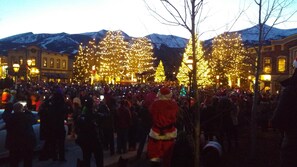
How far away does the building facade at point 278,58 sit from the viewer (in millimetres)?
50000

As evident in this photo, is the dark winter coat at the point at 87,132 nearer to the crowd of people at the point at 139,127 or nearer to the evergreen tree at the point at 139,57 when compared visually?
the crowd of people at the point at 139,127

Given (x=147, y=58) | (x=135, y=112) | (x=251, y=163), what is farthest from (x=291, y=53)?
(x=251, y=163)

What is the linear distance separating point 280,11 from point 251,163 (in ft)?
12.5

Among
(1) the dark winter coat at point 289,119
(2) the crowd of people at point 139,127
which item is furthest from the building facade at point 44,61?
(1) the dark winter coat at point 289,119

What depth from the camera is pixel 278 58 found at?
52188 mm

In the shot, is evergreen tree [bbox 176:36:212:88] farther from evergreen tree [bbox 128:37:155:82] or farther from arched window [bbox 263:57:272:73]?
evergreen tree [bbox 128:37:155:82]

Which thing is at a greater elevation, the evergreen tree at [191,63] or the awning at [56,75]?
the evergreen tree at [191,63]

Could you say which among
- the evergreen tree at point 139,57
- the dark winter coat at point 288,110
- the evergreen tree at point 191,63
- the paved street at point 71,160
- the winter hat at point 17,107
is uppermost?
the evergreen tree at point 139,57

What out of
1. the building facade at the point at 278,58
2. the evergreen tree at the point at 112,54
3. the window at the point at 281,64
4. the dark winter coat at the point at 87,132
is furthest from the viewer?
the evergreen tree at the point at 112,54

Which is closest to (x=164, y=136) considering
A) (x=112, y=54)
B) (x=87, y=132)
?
(x=87, y=132)

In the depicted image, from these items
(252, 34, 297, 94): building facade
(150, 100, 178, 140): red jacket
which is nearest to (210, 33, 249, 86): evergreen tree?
(150, 100, 178, 140): red jacket

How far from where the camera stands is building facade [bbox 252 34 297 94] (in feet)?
164

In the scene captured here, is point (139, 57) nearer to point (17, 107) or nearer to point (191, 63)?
point (191, 63)

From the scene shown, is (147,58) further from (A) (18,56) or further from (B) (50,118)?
(B) (50,118)
